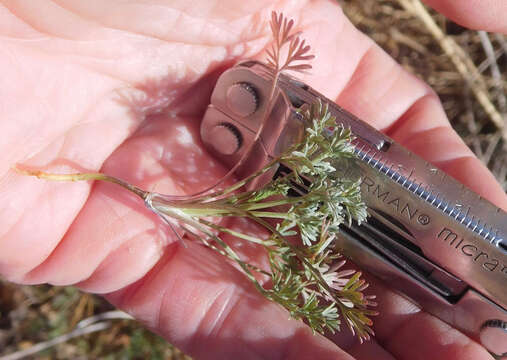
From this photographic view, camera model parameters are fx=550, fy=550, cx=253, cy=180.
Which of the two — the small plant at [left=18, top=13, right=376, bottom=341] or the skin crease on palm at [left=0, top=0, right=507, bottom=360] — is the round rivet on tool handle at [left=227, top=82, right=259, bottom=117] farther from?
the skin crease on palm at [left=0, top=0, right=507, bottom=360]

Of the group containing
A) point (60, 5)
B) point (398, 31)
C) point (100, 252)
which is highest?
point (398, 31)

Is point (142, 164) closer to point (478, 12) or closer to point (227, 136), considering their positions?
point (227, 136)

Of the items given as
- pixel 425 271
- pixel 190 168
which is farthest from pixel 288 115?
pixel 425 271

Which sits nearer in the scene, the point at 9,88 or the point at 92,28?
the point at 9,88

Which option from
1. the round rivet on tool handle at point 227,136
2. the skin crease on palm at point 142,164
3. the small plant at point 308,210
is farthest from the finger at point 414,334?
the round rivet on tool handle at point 227,136

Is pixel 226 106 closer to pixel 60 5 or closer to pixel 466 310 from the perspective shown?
pixel 60 5

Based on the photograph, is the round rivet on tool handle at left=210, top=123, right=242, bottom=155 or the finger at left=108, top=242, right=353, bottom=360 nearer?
the finger at left=108, top=242, right=353, bottom=360

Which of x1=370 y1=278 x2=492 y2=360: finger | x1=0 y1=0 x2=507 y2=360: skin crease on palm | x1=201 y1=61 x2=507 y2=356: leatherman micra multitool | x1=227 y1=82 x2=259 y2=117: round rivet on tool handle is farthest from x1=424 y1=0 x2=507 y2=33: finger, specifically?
x1=370 y1=278 x2=492 y2=360: finger
